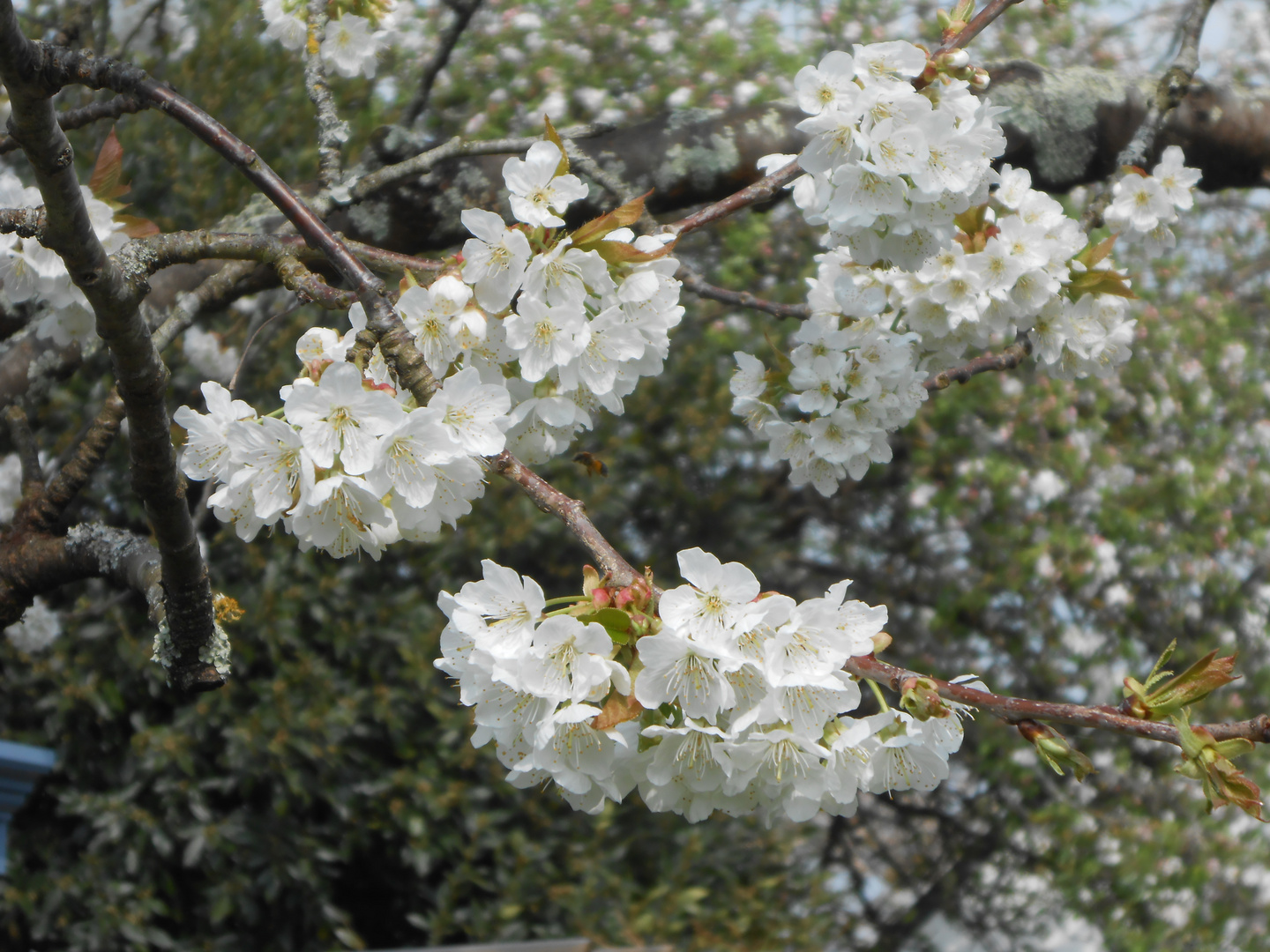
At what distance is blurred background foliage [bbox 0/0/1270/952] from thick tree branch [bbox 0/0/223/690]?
121 centimetres

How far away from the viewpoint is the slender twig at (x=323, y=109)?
1.69 m

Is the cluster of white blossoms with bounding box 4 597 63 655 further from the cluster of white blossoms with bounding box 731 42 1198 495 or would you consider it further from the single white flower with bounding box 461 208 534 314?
the single white flower with bounding box 461 208 534 314

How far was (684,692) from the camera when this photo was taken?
85 cm

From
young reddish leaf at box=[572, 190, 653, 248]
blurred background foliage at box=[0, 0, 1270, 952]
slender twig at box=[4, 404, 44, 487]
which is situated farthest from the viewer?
blurred background foliage at box=[0, 0, 1270, 952]

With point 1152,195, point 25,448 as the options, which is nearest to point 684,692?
point 25,448

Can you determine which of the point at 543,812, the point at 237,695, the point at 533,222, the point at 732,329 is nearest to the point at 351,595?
the point at 237,695

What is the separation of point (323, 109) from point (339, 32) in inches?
20.7

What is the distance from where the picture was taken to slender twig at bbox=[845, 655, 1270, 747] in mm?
852

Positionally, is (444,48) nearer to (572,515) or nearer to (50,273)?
(50,273)

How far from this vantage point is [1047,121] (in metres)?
2.51

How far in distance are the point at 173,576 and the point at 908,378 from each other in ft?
3.73

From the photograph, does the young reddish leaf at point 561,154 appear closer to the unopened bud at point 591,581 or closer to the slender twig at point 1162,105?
the unopened bud at point 591,581

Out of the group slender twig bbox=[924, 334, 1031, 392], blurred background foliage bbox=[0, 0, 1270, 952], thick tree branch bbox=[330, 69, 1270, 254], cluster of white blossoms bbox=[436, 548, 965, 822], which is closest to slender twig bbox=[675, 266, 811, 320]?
slender twig bbox=[924, 334, 1031, 392]

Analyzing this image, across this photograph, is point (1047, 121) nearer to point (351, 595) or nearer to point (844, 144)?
point (844, 144)
